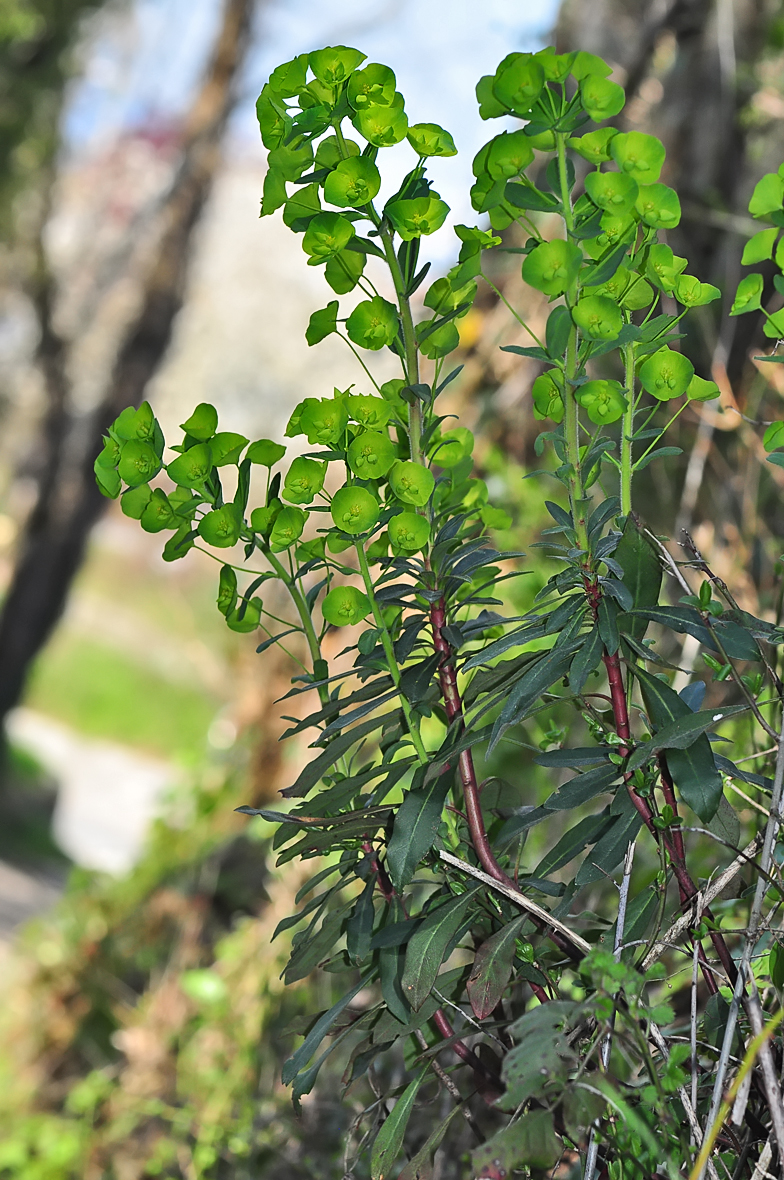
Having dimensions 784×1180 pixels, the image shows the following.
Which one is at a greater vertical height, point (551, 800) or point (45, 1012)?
point (551, 800)

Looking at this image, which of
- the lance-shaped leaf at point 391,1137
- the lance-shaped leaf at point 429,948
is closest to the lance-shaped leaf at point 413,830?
the lance-shaped leaf at point 429,948

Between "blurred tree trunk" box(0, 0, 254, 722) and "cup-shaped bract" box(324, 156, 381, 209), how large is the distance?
4.14 meters

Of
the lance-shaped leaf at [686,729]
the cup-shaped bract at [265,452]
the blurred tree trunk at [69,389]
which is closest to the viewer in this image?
the lance-shaped leaf at [686,729]

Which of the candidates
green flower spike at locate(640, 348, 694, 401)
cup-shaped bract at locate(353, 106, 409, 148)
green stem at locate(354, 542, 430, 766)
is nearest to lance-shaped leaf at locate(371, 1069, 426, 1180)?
green stem at locate(354, 542, 430, 766)

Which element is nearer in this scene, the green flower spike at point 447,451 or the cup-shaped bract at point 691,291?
the cup-shaped bract at point 691,291

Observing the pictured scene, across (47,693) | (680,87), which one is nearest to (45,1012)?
(680,87)

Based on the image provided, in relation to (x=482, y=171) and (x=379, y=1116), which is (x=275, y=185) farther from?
(x=379, y=1116)

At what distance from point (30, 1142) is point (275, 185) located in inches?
78.3

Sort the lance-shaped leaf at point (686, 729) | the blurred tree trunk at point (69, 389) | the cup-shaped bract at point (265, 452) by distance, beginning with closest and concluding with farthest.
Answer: the lance-shaped leaf at point (686, 729), the cup-shaped bract at point (265, 452), the blurred tree trunk at point (69, 389)

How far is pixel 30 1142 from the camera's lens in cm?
188

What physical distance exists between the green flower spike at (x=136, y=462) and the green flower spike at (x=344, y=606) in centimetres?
12

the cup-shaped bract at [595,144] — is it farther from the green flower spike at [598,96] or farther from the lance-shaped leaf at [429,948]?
the lance-shaped leaf at [429,948]

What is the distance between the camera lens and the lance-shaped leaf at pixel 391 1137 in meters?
Result: 0.53

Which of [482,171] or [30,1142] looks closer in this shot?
[482,171]
